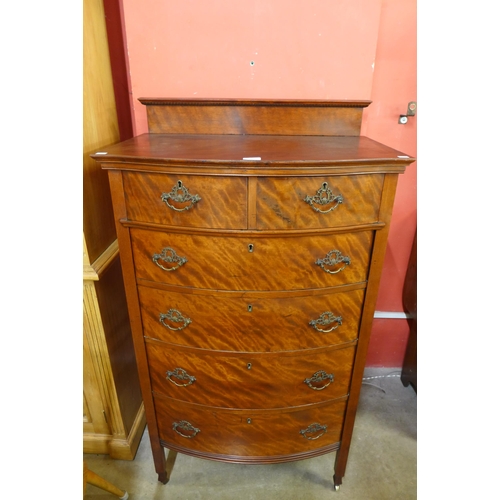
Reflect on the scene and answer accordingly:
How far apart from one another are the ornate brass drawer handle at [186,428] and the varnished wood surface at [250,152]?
955 mm

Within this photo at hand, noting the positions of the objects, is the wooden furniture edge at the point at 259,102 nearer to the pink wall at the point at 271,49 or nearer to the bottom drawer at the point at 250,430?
the pink wall at the point at 271,49

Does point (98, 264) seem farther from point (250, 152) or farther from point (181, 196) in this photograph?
point (250, 152)

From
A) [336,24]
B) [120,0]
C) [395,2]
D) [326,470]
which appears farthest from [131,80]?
[326,470]

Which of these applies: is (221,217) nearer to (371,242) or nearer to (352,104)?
(371,242)

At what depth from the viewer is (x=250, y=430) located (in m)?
1.29

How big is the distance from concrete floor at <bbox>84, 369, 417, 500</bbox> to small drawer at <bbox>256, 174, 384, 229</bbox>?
1.20 meters

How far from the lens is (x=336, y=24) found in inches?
53.0

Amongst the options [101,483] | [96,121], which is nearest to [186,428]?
[101,483]

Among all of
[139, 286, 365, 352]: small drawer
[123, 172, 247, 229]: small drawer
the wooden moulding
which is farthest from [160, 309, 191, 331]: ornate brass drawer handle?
the wooden moulding

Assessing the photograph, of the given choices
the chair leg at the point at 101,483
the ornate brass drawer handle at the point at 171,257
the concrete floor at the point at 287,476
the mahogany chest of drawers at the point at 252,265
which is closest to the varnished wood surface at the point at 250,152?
the mahogany chest of drawers at the point at 252,265

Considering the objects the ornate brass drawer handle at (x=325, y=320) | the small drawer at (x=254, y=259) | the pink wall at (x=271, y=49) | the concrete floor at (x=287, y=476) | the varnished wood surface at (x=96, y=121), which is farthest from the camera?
the concrete floor at (x=287, y=476)

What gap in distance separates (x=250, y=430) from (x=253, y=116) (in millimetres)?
1187

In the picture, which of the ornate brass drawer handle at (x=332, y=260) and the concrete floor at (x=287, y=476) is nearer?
the ornate brass drawer handle at (x=332, y=260)

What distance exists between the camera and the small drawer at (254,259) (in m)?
1.03
